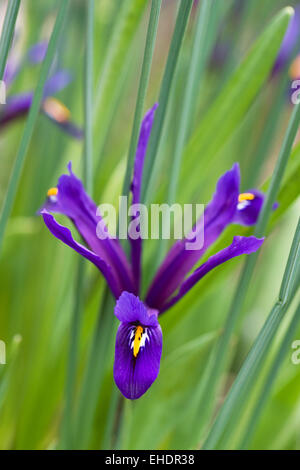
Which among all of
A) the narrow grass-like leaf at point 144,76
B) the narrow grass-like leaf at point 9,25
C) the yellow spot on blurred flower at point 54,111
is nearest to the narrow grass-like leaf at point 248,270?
the narrow grass-like leaf at point 144,76

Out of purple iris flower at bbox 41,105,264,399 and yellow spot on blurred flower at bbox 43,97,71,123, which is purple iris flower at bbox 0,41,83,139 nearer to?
yellow spot on blurred flower at bbox 43,97,71,123

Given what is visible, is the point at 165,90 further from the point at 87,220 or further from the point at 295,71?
the point at 295,71

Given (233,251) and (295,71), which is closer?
(233,251)

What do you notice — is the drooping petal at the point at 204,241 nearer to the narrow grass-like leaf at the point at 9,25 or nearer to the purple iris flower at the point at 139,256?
the purple iris flower at the point at 139,256

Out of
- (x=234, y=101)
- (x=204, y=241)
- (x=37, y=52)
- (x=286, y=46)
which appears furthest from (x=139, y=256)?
(x=286, y=46)
